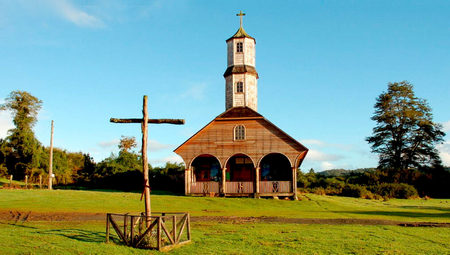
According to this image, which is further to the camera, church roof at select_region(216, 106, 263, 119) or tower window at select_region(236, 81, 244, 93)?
tower window at select_region(236, 81, 244, 93)

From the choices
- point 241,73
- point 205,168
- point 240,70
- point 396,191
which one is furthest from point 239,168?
point 396,191

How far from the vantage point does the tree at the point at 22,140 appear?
2026 inches

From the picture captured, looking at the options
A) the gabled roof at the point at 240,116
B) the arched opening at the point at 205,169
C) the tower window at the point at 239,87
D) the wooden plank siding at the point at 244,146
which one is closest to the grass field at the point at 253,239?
the wooden plank siding at the point at 244,146

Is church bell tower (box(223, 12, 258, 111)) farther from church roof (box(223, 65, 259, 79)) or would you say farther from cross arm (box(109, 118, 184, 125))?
cross arm (box(109, 118, 184, 125))

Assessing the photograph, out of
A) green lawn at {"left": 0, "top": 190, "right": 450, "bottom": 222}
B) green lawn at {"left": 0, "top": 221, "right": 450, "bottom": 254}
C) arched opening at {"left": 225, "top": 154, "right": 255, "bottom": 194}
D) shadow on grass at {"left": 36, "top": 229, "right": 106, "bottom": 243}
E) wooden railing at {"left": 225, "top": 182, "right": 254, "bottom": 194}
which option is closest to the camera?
green lawn at {"left": 0, "top": 221, "right": 450, "bottom": 254}

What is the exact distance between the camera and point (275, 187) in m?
34.0

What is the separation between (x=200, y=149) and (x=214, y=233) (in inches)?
768

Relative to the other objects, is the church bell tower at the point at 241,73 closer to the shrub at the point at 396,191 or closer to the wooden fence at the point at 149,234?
the shrub at the point at 396,191

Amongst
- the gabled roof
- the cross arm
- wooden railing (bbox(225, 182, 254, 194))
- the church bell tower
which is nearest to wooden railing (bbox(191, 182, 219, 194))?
wooden railing (bbox(225, 182, 254, 194))

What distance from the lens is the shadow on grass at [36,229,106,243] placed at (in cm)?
1370

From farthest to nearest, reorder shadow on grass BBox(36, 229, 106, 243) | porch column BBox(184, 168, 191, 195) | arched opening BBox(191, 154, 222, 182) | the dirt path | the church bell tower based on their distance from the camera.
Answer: the church bell tower < arched opening BBox(191, 154, 222, 182) < porch column BBox(184, 168, 191, 195) < the dirt path < shadow on grass BBox(36, 229, 106, 243)

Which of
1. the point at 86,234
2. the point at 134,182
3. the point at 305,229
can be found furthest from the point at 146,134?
the point at 134,182

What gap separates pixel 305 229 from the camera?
16625 millimetres

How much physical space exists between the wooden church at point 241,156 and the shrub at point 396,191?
477 inches
